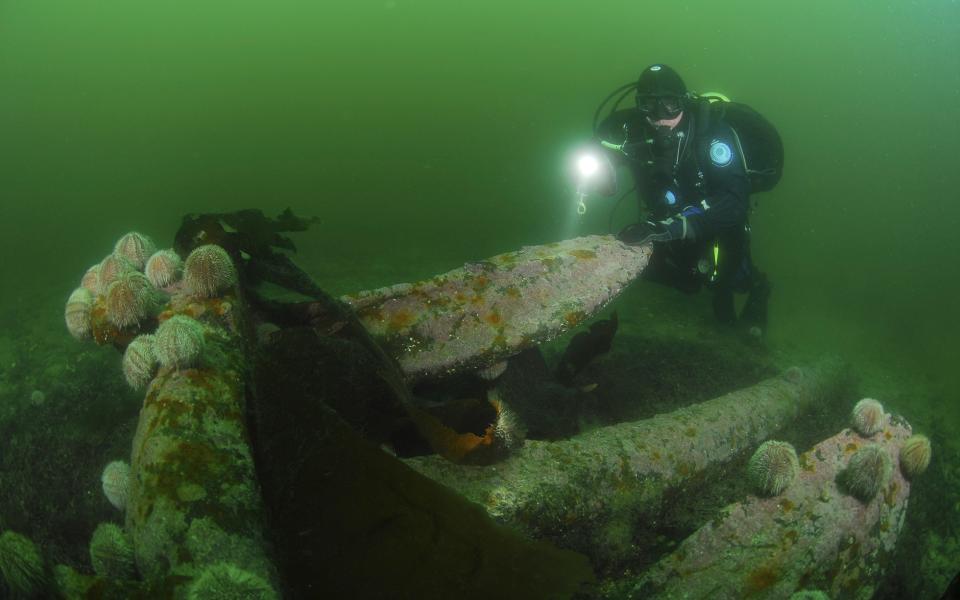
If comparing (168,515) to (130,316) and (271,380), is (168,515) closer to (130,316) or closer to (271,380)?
(271,380)

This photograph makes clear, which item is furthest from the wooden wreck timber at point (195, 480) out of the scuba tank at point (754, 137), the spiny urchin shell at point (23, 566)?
the scuba tank at point (754, 137)

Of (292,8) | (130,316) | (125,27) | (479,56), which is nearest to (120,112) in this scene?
(479,56)

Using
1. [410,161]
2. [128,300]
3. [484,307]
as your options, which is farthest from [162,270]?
[410,161]

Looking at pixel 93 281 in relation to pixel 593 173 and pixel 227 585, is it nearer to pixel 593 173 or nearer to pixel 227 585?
pixel 227 585

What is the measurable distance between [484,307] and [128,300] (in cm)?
212

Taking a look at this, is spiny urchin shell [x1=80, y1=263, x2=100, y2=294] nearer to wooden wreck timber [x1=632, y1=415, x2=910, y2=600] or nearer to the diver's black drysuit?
wooden wreck timber [x1=632, y1=415, x2=910, y2=600]

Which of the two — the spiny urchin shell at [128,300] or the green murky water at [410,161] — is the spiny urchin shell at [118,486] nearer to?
the spiny urchin shell at [128,300]

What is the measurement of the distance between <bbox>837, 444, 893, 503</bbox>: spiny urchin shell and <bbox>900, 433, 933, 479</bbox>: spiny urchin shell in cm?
37

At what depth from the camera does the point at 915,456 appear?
2863 millimetres

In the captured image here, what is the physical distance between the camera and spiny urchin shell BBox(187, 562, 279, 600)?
3.72 feet

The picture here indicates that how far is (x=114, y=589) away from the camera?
3.96 feet

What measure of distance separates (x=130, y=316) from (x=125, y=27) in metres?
106

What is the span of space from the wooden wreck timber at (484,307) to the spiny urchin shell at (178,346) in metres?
1.29

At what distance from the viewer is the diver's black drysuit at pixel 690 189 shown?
5176 millimetres
